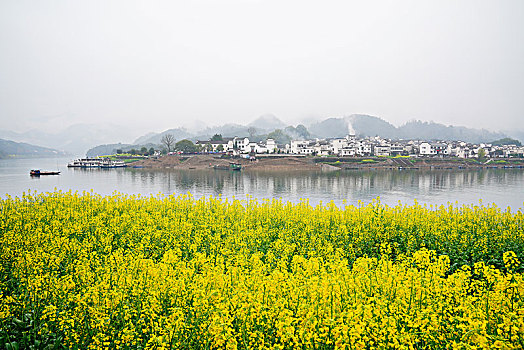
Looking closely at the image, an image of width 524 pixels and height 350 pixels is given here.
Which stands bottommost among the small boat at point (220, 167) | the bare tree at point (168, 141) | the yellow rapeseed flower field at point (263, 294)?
the small boat at point (220, 167)

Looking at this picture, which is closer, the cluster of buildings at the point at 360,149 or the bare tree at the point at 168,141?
the cluster of buildings at the point at 360,149

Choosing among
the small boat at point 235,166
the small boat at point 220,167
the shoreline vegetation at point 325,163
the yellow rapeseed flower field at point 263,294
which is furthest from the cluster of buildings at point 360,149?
the yellow rapeseed flower field at point 263,294

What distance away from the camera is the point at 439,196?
36656 millimetres

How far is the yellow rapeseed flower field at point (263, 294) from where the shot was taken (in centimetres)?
480

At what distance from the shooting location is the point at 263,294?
5.85m

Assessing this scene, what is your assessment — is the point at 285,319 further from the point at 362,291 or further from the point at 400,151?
the point at 400,151

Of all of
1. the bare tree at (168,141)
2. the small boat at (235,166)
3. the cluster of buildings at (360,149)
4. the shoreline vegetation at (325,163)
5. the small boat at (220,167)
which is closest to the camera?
the small boat at (235,166)

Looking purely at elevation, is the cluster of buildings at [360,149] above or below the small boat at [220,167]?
above

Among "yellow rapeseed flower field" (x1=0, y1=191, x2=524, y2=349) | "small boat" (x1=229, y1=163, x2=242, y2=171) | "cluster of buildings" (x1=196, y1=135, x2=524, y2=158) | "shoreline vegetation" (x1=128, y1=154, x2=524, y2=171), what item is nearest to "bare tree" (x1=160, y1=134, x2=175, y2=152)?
"cluster of buildings" (x1=196, y1=135, x2=524, y2=158)

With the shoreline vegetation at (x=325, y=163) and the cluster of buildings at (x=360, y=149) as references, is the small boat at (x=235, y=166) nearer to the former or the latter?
the shoreline vegetation at (x=325, y=163)

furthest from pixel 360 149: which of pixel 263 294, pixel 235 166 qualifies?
pixel 263 294

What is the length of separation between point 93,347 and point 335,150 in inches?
4322

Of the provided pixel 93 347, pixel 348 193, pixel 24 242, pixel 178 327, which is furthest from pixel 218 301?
pixel 348 193

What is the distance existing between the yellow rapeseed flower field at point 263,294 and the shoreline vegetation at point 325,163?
232 ft
